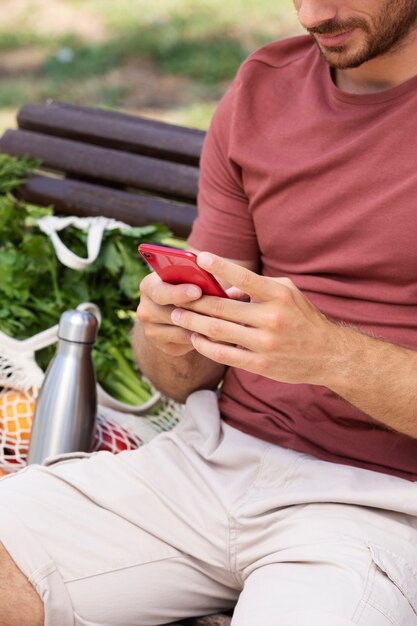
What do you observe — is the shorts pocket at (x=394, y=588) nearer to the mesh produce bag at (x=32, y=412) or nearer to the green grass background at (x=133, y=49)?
the mesh produce bag at (x=32, y=412)

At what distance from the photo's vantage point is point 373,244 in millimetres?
2322

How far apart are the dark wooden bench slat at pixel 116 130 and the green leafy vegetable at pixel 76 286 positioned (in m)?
0.38

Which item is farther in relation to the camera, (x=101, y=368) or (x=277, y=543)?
(x=101, y=368)

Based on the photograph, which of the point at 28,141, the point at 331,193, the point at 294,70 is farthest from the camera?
the point at 28,141

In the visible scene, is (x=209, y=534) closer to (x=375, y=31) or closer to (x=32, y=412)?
(x=32, y=412)

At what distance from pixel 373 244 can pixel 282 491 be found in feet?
1.77

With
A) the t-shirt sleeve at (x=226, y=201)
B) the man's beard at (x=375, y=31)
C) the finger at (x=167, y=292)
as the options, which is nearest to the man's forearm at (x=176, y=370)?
the t-shirt sleeve at (x=226, y=201)

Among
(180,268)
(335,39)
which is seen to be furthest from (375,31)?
(180,268)

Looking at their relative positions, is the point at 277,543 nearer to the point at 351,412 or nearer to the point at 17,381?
the point at 351,412

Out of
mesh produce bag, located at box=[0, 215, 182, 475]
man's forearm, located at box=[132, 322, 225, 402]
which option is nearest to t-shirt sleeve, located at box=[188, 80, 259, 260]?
man's forearm, located at box=[132, 322, 225, 402]

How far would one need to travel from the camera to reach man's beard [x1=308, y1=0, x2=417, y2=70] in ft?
7.63

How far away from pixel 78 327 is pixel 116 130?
43.8 inches

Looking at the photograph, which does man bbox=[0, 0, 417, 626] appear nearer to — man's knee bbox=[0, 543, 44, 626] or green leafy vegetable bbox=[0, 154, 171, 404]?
man's knee bbox=[0, 543, 44, 626]

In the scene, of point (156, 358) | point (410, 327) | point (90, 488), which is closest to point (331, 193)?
point (410, 327)
